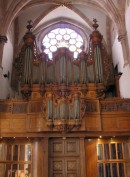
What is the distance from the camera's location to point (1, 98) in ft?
41.2

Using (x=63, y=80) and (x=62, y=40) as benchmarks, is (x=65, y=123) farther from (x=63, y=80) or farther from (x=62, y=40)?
(x=62, y=40)

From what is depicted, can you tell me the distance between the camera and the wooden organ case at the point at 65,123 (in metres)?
11.1

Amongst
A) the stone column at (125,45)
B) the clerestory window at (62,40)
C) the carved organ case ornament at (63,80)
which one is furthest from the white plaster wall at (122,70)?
the clerestory window at (62,40)

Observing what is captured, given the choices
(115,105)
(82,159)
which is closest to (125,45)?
(115,105)

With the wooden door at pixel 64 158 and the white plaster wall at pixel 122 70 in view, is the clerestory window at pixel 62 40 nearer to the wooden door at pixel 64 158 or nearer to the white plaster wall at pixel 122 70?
the white plaster wall at pixel 122 70

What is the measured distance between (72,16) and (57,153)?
8751 millimetres

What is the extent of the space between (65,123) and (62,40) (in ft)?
24.2

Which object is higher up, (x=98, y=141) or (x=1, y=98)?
(x=1, y=98)

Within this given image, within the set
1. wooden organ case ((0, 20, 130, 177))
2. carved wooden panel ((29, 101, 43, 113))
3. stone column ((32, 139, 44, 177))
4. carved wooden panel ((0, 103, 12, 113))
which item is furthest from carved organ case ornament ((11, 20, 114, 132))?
stone column ((32, 139, 44, 177))

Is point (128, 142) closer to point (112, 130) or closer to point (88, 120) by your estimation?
point (112, 130)

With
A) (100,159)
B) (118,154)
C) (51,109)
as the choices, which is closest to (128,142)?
(118,154)

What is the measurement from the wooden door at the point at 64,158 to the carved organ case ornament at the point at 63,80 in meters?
0.95

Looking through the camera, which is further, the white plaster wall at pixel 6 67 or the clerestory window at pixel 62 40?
the clerestory window at pixel 62 40

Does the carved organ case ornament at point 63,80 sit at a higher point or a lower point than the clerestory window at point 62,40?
lower
